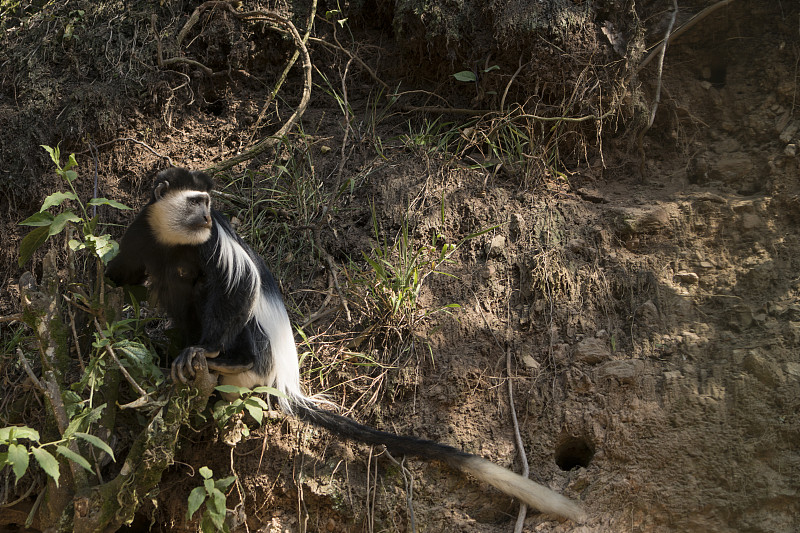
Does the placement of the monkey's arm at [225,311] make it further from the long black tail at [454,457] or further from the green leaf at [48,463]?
the green leaf at [48,463]

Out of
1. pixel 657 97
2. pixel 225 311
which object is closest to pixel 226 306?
pixel 225 311

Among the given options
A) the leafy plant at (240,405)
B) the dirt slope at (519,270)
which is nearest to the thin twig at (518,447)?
the dirt slope at (519,270)

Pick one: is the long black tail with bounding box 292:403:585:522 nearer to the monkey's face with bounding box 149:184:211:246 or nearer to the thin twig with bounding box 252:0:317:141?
the monkey's face with bounding box 149:184:211:246

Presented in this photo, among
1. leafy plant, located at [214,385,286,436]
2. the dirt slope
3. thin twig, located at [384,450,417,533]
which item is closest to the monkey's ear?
the dirt slope

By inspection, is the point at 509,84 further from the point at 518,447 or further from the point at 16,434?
the point at 16,434

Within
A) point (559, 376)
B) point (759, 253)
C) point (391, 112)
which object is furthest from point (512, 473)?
point (391, 112)

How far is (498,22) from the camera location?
11.0 ft

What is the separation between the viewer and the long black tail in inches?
92.5

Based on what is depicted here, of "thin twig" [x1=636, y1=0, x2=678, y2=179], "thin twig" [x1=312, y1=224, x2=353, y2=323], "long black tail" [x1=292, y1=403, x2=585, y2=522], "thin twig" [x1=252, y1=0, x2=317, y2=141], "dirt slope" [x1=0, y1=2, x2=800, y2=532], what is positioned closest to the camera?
"long black tail" [x1=292, y1=403, x2=585, y2=522]

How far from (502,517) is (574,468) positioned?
35cm

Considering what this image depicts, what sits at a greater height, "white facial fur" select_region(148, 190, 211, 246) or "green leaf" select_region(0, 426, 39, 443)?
"white facial fur" select_region(148, 190, 211, 246)

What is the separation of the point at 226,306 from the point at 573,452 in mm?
1484

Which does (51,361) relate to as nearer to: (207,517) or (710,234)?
(207,517)

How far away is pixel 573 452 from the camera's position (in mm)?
2660
